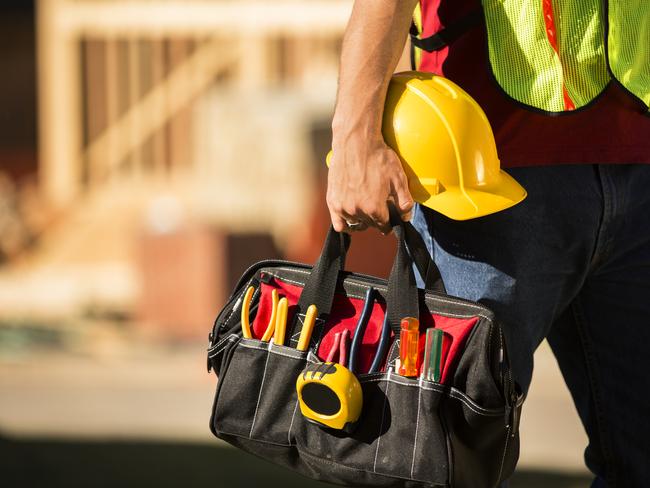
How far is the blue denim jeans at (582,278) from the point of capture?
6.48ft

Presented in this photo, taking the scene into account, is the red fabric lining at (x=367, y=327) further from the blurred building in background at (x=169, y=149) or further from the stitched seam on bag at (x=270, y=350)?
the blurred building in background at (x=169, y=149)

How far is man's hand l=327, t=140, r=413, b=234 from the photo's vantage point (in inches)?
73.0

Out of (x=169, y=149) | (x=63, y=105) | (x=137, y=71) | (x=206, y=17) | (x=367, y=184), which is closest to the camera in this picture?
(x=367, y=184)

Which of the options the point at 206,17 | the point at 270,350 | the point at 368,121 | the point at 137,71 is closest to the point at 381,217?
the point at 368,121

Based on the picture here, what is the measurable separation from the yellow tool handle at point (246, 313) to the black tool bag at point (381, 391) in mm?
12

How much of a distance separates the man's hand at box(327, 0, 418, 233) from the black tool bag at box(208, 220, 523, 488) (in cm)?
8

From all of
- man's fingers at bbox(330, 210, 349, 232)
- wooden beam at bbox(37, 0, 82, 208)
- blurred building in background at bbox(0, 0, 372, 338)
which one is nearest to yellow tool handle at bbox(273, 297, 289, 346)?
man's fingers at bbox(330, 210, 349, 232)

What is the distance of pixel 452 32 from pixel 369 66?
0.24 metres

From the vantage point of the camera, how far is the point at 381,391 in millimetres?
1951

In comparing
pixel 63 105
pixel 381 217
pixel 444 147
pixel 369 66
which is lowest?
pixel 381 217

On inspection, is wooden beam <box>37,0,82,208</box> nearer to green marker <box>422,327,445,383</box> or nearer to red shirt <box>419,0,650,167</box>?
red shirt <box>419,0,650,167</box>

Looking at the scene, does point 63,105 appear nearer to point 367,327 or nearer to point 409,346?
point 367,327

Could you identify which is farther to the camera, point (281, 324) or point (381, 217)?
point (281, 324)

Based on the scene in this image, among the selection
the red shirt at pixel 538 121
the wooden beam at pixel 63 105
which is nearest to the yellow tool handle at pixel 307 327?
the red shirt at pixel 538 121
